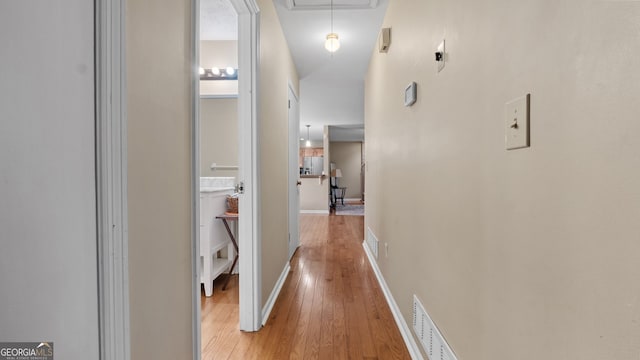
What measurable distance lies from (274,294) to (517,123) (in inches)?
86.3

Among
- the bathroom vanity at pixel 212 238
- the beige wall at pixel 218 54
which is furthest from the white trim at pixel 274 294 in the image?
the beige wall at pixel 218 54

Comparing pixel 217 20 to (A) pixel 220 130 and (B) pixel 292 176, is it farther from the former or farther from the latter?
(B) pixel 292 176

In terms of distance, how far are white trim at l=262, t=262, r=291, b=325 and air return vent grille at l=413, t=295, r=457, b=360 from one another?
103 centimetres

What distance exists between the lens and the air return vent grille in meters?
1.23

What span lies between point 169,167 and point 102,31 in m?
0.40

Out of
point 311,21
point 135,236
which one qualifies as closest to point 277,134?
point 311,21

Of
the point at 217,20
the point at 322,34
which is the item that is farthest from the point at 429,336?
the point at 217,20

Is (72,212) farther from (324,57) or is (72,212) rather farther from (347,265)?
(324,57)

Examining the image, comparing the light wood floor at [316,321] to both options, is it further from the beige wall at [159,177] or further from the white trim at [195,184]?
the beige wall at [159,177]

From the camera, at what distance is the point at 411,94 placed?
1.72 meters

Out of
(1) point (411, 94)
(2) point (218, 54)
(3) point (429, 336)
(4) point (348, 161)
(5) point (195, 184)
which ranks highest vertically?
(2) point (218, 54)

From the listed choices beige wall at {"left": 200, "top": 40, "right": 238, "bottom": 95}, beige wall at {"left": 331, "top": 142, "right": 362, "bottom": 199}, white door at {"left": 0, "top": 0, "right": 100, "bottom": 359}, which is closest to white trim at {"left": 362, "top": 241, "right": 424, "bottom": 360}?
white door at {"left": 0, "top": 0, "right": 100, "bottom": 359}

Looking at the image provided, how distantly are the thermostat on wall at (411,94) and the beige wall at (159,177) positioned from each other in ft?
3.84

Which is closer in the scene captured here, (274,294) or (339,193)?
(274,294)
